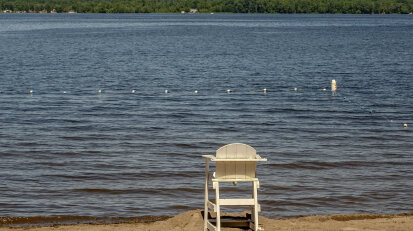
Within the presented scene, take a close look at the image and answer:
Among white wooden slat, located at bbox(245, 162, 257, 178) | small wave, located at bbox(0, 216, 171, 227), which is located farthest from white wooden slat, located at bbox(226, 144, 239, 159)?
small wave, located at bbox(0, 216, 171, 227)

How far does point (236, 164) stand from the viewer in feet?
40.4

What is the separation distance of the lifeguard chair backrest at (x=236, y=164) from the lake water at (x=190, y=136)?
3543 mm

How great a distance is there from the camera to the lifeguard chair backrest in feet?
39.8

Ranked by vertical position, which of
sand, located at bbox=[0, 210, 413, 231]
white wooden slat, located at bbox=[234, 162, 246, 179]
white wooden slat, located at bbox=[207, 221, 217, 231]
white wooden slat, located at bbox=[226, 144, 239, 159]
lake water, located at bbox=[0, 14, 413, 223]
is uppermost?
white wooden slat, located at bbox=[226, 144, 239, 159]

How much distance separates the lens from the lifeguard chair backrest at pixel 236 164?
12.1 meters

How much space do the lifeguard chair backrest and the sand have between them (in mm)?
1141

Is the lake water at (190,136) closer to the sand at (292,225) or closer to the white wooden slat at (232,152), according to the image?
the sand at (292,225)

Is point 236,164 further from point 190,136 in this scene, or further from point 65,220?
point 190,136

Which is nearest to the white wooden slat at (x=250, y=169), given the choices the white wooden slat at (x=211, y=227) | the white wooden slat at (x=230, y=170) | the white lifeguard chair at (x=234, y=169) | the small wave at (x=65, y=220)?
the white lifeguard chair at (x=234, y=169)

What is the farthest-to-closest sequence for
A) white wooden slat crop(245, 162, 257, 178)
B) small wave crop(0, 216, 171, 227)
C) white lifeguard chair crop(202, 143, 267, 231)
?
small wave crop(0, 216, 171, 227) → white wooden slat crop(245, 162, 257, 178) → white lifeguard chair crop(202, 143, 267, 231)

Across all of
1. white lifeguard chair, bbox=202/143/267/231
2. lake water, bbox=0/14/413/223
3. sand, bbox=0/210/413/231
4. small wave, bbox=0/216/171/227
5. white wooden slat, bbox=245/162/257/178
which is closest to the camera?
white lifeguard chair, bbox=202/143/267/231

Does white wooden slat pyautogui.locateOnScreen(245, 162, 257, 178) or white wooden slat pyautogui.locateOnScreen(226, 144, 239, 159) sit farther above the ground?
white wooden slat pyautogui.locateOnScreen(226, 144, 239, 159)

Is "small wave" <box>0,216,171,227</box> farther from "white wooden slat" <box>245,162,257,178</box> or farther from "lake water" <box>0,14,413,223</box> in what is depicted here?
"white wooden slat" <box>245,162,257,178</box>

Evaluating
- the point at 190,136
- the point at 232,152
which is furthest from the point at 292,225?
the point at 190,136
